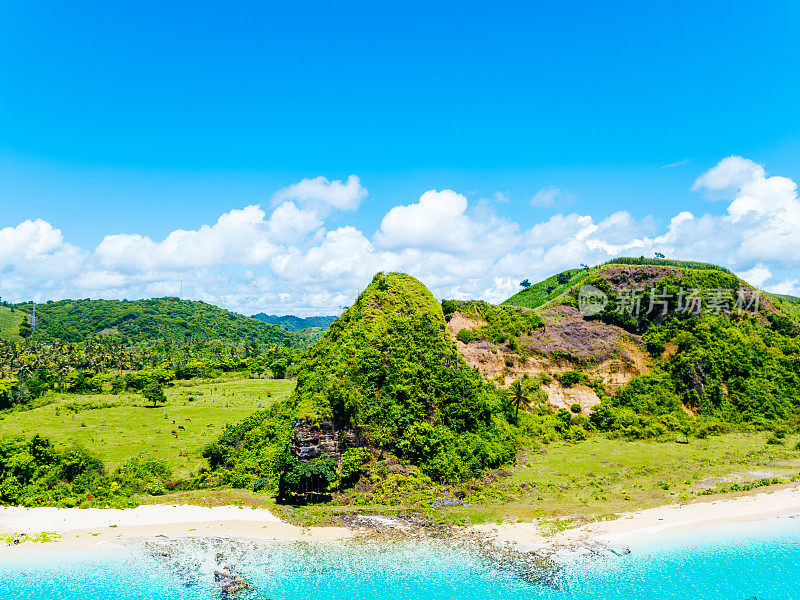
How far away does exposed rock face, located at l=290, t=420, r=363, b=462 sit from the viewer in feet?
115

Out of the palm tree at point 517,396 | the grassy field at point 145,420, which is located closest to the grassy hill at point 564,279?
the palm tree at point 517,396

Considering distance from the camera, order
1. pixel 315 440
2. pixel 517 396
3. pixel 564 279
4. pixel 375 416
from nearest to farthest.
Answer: pixel 315 440 < pixel 375 416 < pixel 517 396 < pixel 564 279

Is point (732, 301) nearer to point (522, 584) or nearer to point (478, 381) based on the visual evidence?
point (478, 381)

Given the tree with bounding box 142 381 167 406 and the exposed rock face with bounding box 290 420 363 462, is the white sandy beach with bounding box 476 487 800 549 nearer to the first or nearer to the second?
the exposed rock face with bounding box 290 420 363 462

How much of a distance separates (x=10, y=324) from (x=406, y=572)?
214m

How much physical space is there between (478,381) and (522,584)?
29.9 m

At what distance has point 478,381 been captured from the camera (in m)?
53.6

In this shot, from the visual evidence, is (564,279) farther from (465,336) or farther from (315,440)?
(315,440)

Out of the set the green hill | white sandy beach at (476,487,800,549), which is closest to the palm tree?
the green hill

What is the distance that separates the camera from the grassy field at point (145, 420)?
50.9 meters

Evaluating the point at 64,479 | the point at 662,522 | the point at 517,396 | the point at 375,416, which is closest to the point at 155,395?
the point at 64,479

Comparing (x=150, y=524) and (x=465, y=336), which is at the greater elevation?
(x=465, y=336)

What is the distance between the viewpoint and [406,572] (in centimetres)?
2541

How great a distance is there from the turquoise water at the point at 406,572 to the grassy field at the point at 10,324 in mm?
172947
